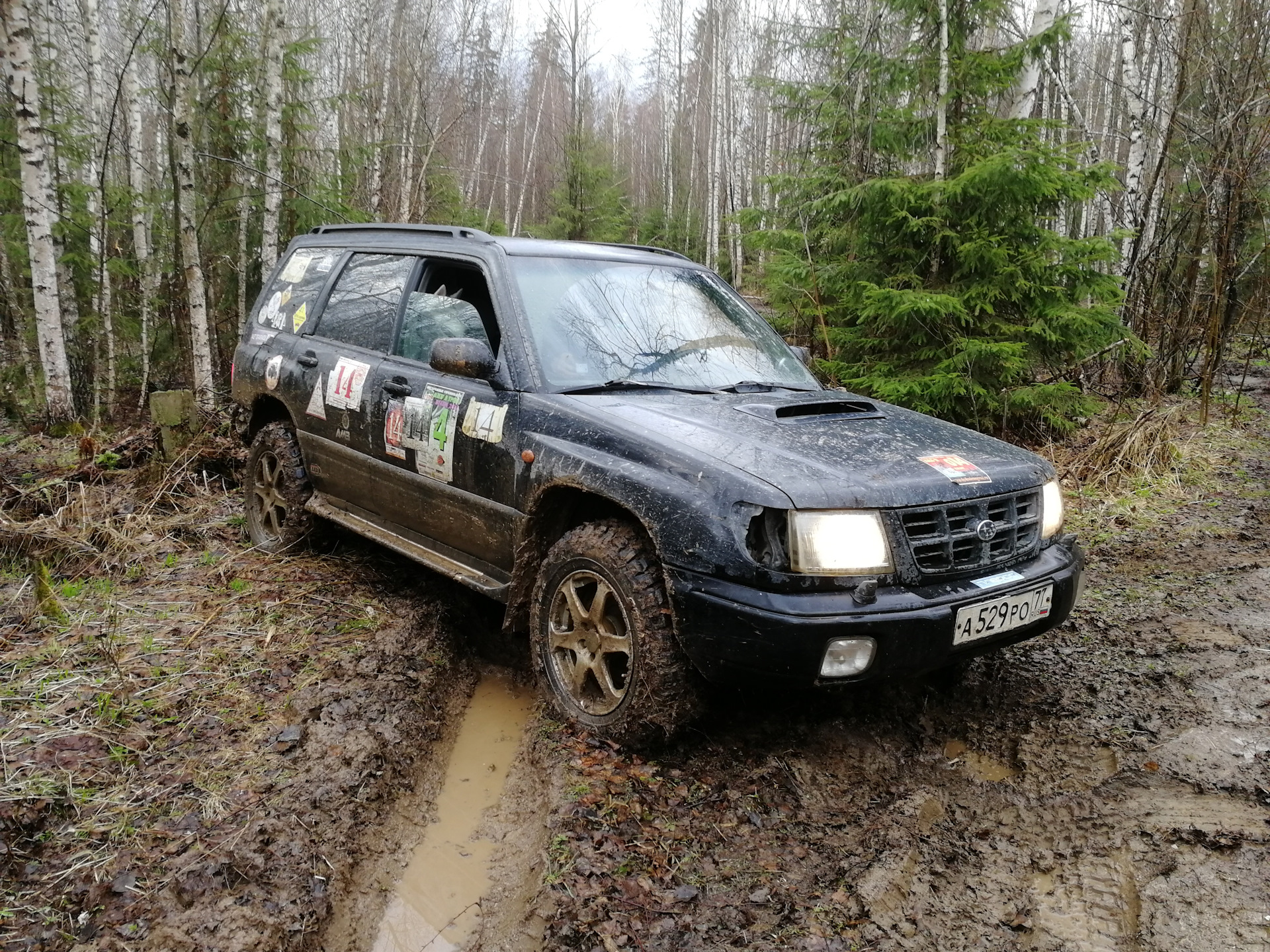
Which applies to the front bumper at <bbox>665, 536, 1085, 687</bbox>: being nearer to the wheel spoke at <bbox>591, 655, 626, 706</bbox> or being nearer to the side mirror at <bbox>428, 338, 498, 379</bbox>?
the wheel spoke at <bbox>591, 655, 626, 706</bbox>

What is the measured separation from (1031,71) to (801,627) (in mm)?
7167

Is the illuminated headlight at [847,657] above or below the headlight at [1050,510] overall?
below

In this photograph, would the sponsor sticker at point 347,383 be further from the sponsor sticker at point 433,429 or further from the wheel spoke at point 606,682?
the wheel spoke at point 606,682

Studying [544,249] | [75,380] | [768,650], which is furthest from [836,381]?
[75,380]

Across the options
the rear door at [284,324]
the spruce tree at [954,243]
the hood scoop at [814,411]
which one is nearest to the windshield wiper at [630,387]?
the hood scoop at [814,411]

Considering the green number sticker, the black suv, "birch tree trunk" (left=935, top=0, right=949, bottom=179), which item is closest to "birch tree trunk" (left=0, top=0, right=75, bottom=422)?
the black suv

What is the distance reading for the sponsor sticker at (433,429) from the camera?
3.59m

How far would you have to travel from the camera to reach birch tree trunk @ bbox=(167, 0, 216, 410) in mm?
8094

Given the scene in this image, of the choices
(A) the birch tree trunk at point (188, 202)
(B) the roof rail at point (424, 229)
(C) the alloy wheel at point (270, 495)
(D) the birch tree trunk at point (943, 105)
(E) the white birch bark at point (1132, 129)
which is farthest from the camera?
(E) the white birch bark at point (1132, 129)

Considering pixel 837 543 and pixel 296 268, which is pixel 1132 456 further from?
pixel 296 268

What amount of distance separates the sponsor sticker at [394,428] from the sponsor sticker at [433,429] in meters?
0.02

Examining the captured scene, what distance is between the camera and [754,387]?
143 inches

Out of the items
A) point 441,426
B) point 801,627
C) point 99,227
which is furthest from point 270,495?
point 99,227

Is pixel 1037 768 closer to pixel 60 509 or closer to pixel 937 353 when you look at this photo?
pixel 937 353
